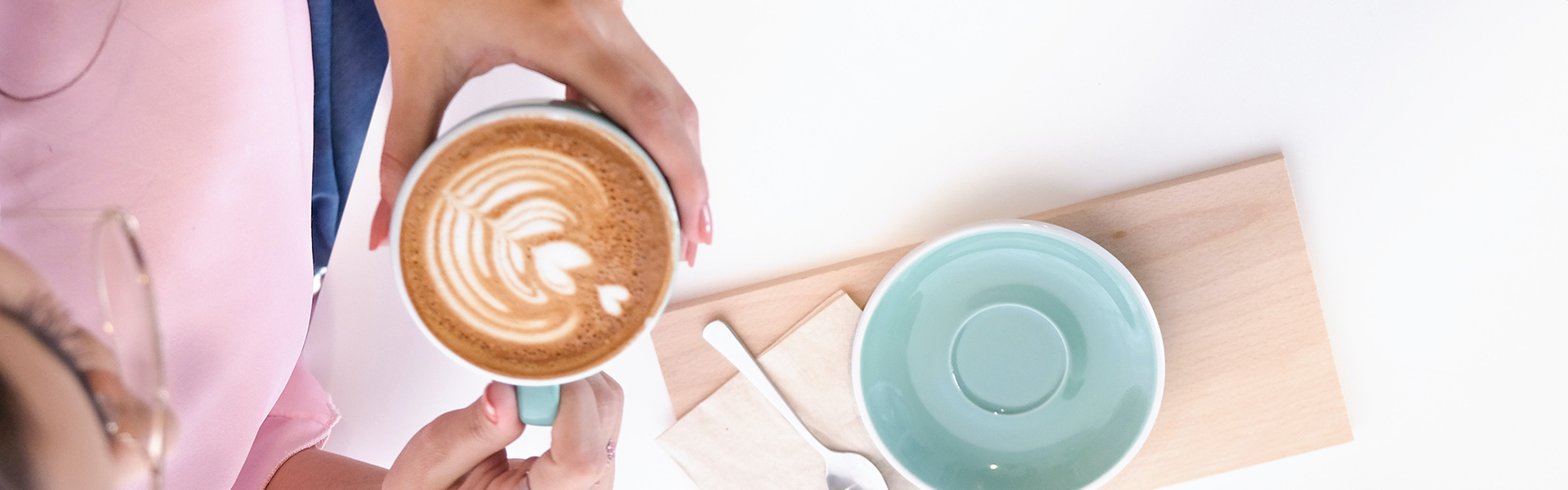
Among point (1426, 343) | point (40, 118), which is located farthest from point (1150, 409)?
point (40, 118)

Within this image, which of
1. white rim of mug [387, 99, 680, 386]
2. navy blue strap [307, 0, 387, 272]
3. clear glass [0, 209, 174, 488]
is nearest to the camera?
clear glass [0, 209, 174, 488]

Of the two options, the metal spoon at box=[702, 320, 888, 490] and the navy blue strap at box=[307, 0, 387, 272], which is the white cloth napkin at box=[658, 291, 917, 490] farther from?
the navy blue strap at box=[307, 0, 387, 272]

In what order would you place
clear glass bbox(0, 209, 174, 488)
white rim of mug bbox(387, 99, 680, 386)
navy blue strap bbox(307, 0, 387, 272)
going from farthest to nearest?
navy blue strap bbox(307, 0, 387, 272)
white rim of mug bbox(387, 99, 680, 386)
clear glass bbox(0, 209, 174, 488)

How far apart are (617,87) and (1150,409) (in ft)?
1.56

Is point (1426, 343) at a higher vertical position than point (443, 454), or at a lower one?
lower

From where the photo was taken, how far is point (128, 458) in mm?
366

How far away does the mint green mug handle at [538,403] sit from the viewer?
53 cm

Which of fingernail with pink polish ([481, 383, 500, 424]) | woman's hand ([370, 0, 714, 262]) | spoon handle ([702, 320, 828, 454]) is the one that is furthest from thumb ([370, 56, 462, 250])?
spoon handle ([702, 320, 828, 454])

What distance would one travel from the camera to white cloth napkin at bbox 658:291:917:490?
739 millimetres

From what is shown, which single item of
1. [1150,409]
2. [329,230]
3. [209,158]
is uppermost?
[209,158]

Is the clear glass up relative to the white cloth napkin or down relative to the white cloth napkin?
up

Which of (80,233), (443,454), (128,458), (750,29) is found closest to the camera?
(128,458)

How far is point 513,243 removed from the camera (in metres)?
0.50

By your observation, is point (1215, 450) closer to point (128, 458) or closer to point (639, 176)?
point (639, 176)
